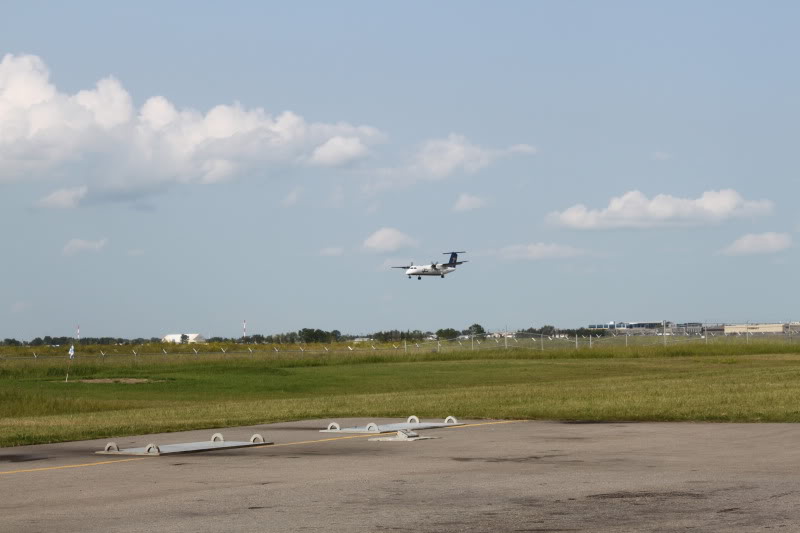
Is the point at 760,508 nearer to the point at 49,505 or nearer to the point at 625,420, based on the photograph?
the point at 49,505

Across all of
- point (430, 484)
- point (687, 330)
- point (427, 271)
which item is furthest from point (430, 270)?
point (430, 484)

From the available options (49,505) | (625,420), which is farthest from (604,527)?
(625,420)

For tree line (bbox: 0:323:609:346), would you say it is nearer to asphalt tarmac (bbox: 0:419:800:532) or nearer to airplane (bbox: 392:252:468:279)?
airplane (bbox: 392:252:468:279)

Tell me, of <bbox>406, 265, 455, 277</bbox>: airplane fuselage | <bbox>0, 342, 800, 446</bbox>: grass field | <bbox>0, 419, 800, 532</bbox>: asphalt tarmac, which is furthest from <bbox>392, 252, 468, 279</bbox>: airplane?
<bbox>0, 419, 800, 532</bbox>: asphalt tarmac

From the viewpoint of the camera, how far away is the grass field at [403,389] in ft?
79.0

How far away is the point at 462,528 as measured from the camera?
10219mm

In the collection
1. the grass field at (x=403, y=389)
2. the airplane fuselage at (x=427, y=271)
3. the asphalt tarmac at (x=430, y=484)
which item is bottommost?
the asphalt tarmac at (x=430, y=484)

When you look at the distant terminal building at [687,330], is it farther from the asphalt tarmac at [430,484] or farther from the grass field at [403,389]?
the asphalt tarmac at [430,484]

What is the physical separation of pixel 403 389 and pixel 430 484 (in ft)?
103

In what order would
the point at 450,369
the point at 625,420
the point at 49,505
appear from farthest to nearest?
the point at 450,369 → the point at 625,420 → the point at 49,505

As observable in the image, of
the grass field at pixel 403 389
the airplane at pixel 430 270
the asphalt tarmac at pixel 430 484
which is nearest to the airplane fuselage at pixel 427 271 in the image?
the airplane at pixel 430 270

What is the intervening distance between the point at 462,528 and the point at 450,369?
1912 inches

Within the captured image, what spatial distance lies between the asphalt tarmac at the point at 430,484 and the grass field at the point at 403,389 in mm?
4277

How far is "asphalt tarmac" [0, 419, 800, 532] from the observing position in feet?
34.9
